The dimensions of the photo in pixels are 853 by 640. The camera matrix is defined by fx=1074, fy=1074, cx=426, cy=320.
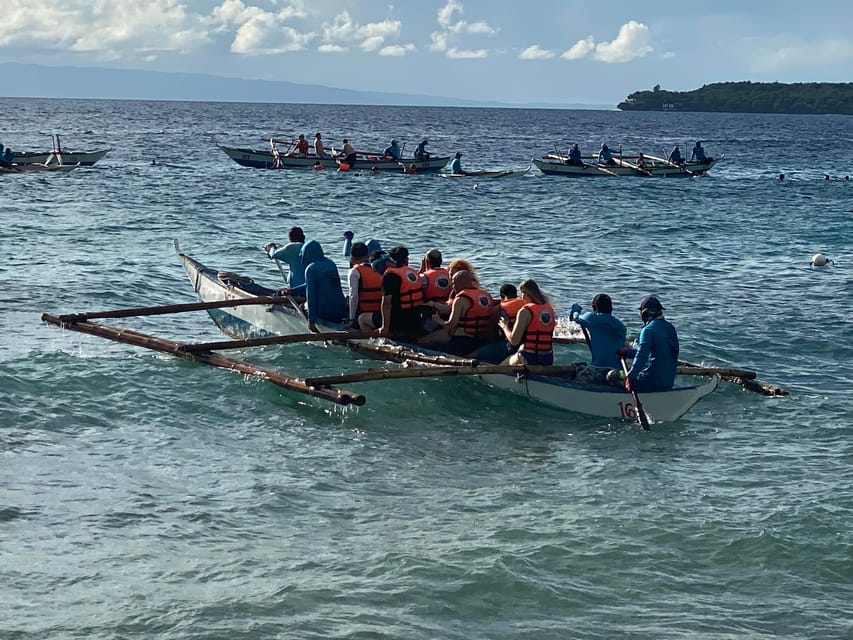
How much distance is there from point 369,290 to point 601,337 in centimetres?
366

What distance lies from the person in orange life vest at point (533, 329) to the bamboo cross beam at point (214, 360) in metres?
2.51

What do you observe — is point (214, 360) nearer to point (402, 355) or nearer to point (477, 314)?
point (402, 355)

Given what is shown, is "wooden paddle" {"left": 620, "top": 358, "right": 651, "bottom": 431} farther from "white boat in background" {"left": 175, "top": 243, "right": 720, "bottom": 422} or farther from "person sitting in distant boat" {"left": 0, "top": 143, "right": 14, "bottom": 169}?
"person sitting in distant boat" {"left": 0, "top": 143, "right": 14, "bottom": 169}

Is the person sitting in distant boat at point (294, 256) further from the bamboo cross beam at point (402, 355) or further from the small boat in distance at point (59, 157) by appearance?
the small boat in distance at point (59, 157)

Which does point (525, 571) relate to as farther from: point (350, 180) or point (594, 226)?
point (350, 180)

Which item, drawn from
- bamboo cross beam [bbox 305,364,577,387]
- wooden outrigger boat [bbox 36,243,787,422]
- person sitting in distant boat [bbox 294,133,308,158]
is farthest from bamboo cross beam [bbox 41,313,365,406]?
person sitting in distant boat [bbox 294,133,308,158]

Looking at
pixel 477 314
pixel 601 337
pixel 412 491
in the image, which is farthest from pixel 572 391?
pixel 412 491

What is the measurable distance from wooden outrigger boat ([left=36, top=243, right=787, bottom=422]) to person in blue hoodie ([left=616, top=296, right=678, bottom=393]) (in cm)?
16

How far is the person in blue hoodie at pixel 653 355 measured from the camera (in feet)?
42.0

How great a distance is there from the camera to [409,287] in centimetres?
1510

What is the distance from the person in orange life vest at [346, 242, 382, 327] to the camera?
→ 50.5 feet

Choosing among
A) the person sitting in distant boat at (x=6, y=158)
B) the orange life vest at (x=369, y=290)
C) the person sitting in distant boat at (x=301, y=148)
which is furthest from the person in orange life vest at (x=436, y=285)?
the person sitting in distant boat at (x=301, y=148)

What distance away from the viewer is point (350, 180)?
47688mm

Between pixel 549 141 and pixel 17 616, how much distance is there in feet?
298
